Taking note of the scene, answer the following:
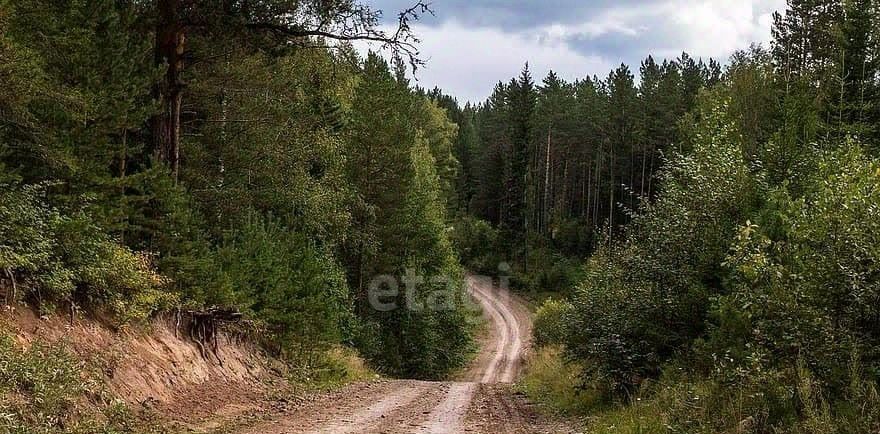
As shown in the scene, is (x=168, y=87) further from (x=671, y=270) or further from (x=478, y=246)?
(x=478, y=246)

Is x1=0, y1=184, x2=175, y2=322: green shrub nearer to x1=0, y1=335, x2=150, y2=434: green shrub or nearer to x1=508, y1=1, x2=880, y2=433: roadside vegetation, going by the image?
x1=0, y1=335, x2=150, y2=434: green shrub

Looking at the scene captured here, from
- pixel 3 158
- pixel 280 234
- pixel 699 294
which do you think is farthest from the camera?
pixel 280 234

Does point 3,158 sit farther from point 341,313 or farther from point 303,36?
point 341,313

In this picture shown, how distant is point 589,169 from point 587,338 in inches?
2272

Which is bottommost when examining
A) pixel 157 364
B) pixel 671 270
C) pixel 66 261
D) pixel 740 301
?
pixel 157 364

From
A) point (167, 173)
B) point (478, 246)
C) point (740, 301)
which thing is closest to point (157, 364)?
point (167, 173)

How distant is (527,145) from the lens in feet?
229

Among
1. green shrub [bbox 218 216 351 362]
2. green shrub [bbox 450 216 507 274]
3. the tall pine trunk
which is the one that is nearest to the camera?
the tall pine trunk

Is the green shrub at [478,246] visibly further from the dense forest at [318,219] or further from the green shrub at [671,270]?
the green shrub at [671,270]

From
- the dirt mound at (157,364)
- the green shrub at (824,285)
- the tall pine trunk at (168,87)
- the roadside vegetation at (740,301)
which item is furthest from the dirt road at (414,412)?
the tall pine trunk at (168,87)

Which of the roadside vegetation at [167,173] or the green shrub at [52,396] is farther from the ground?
the roadside vegetation at [167,173]

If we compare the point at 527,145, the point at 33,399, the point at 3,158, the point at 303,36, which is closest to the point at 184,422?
the point at 33,399

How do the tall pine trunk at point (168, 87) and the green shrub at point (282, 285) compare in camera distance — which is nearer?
the tall pine trunk at point (168, 87)

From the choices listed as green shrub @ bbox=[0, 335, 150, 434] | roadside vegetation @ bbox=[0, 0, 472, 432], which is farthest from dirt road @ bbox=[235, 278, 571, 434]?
roadside vegetation @ bbox=[0, 0, 472, 432]
